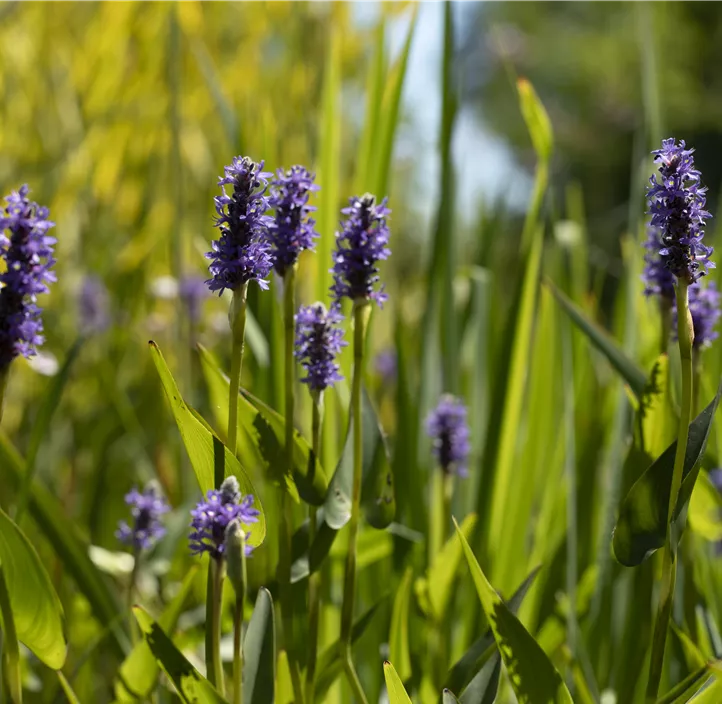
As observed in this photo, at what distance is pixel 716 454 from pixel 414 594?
0.33 meters

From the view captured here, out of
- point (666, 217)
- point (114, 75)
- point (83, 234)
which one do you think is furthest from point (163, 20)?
point (666, 217)

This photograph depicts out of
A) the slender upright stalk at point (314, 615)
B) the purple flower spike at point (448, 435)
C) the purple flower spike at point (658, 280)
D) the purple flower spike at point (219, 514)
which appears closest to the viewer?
the purple flower spike at point (219, 514)

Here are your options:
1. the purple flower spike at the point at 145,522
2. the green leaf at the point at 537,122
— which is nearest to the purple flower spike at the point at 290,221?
the purple flower spike at the point at 145,522

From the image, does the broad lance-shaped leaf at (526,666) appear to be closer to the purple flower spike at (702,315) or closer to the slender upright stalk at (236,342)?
the slender upright stalk at (236,342)

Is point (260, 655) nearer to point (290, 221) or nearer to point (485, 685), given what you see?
point (485, 685)

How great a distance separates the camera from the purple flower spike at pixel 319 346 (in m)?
0.60

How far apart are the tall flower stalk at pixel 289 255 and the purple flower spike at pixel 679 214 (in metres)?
0.22

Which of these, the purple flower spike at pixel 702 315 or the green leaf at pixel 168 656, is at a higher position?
the purple flower spike at pixel 702 315

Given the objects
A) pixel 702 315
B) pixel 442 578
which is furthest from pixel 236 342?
pixel 702 315

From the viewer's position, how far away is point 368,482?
0.65 metres

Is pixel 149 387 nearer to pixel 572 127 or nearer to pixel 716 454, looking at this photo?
pixel 716 454

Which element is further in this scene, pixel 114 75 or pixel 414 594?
pixel 114 75

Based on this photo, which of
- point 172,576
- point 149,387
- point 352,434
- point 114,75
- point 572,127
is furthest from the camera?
point 572,127

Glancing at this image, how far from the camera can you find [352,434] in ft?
2.05
